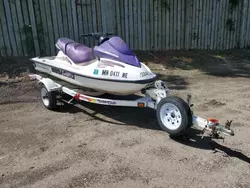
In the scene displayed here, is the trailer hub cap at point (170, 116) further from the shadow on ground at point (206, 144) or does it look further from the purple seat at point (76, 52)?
the purple seat at point (76, 52)

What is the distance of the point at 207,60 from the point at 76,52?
19.8 feet

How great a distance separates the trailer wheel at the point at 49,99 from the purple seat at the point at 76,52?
808 millimetres

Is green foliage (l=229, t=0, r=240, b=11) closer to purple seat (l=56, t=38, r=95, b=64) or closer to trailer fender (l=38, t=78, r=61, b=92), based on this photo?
purple seat (l=56, t=38, r=95, b=64)

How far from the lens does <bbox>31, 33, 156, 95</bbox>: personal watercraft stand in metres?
4.22

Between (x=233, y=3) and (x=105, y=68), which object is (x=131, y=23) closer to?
(x=233, y=3)

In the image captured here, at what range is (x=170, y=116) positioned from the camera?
3938mm

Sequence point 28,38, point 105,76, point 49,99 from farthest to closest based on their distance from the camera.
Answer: point 28,38, point 49,99, point 105,76

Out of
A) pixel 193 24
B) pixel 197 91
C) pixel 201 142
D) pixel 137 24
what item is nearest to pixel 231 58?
pixel 193 24

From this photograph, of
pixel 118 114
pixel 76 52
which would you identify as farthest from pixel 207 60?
pixel 76 52

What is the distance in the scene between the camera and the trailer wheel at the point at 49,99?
17.0 ft

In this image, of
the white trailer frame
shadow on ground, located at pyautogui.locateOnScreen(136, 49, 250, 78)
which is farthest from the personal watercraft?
shadow on ground, located at pyautogui.locateOnScreen(136, 49, 250, 78)

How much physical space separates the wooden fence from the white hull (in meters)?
3.36

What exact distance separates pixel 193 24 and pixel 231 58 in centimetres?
197

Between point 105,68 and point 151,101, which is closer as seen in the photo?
point 151,101
